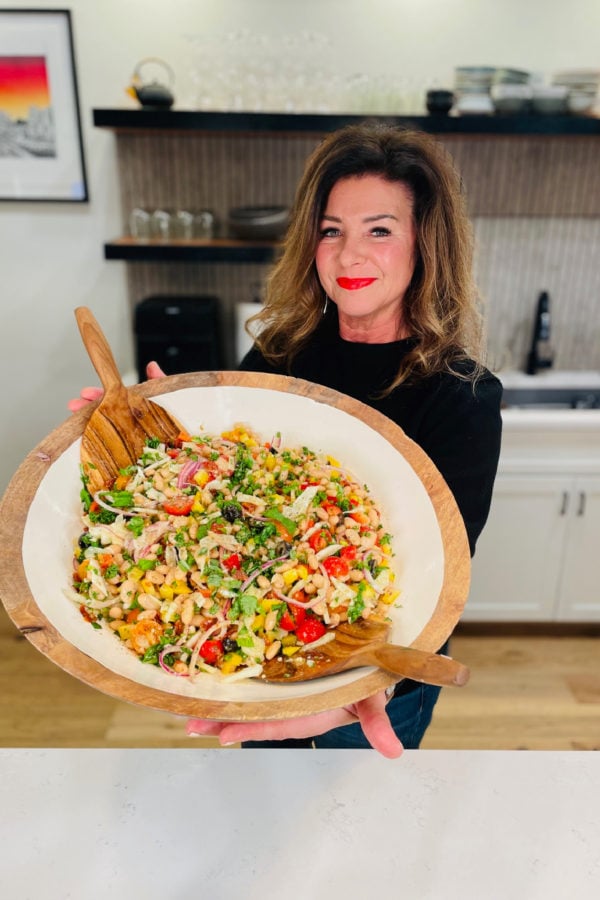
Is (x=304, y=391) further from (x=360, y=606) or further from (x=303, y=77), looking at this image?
(x=303, y=77)

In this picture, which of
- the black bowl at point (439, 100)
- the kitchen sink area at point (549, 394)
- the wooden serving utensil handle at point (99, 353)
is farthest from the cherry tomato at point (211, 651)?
the kitchen sink area at point (549, 394)

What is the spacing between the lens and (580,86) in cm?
269

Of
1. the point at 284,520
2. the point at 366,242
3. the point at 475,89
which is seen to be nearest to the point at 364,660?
the point at 284,520

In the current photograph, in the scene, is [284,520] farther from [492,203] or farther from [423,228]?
[492,203]

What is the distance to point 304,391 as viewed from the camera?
1.21 meters

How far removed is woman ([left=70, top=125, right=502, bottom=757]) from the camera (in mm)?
1281

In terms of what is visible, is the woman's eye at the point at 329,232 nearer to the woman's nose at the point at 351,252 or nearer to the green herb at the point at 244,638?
the woman's nose at the point at 351,252

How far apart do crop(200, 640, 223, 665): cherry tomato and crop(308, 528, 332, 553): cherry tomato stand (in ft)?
0.70

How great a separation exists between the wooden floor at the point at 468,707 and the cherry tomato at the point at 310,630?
1.56m

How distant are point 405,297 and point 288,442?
44 centimetres

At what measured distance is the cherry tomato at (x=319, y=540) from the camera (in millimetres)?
1043

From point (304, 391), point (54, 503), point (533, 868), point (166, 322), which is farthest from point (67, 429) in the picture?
point (166, 322)

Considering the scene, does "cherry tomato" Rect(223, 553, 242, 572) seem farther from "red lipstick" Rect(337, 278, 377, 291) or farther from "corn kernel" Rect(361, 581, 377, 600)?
"red lipstick" Rect(337, 278, 377, 291)

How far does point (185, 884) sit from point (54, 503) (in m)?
0.55
